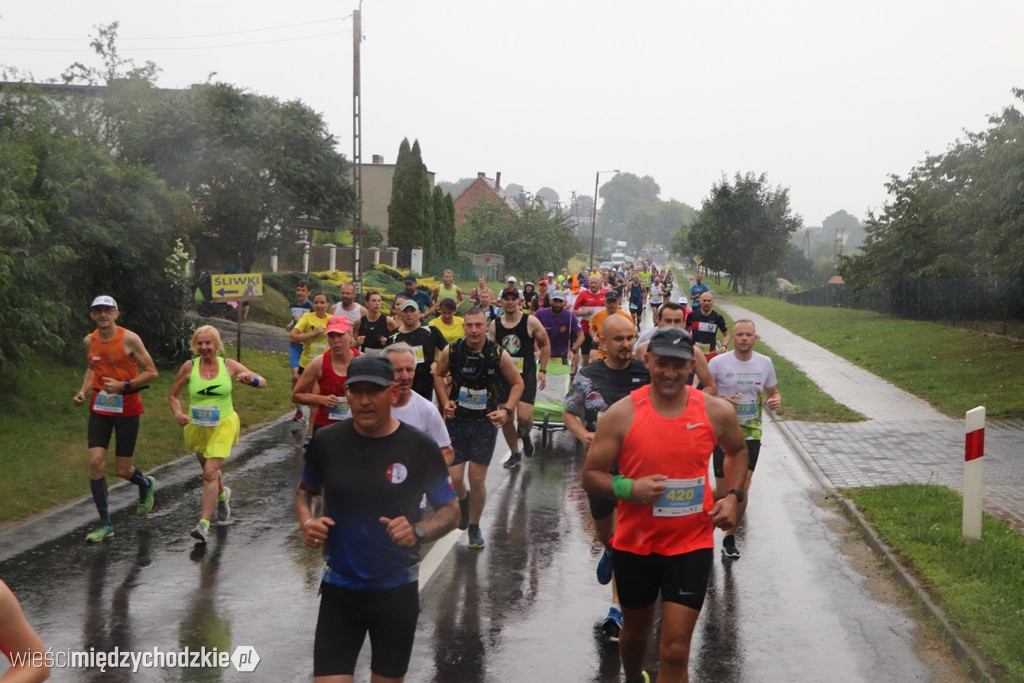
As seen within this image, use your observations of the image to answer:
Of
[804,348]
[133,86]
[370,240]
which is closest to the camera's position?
[133,86]

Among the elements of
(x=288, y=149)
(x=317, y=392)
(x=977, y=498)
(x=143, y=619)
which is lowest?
(x=143, y=619)

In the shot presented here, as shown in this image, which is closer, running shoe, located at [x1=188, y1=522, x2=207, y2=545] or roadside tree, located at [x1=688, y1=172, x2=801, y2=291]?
running shoe, located at [x1=188, y1=522, x2=207, y2=545]

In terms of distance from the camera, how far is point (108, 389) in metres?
8.76

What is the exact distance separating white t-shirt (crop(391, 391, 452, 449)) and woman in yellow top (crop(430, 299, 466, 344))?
4.37m

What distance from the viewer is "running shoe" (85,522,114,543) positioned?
859cm

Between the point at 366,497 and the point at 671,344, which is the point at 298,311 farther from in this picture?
the point at 366,497

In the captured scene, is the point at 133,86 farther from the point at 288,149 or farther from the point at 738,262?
the point at 738,262

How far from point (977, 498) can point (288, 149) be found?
98.4 ft

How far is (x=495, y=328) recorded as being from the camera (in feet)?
37.2

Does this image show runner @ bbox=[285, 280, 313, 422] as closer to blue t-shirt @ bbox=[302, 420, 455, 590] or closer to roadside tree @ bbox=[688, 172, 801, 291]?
blue t-shirt @ bbox=[302, 420, 455, 590]

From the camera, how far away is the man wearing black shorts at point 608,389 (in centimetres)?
660

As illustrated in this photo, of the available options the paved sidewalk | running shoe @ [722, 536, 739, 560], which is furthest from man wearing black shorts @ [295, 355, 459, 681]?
Result: the paved sidewalk

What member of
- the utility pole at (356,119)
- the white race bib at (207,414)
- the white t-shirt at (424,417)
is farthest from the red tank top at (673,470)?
the utility pole at (356,119)

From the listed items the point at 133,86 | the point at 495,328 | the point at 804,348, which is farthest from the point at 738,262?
the point at 495,328
